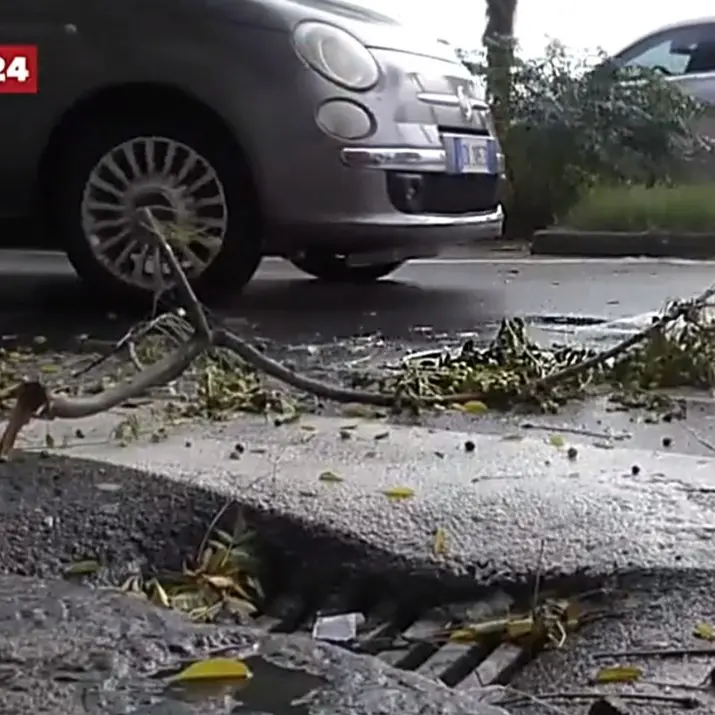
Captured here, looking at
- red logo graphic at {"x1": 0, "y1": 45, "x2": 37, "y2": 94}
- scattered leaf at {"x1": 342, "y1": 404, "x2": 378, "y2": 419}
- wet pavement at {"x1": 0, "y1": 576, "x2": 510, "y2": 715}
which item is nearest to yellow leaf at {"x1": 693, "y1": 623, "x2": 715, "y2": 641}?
wet pavement at {"x1": 0, "y1": 576, "x2": 510, "y2": 715}

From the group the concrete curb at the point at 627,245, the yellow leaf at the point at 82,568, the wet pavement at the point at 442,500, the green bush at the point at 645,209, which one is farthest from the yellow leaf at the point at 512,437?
the green bush at the point at 645,209

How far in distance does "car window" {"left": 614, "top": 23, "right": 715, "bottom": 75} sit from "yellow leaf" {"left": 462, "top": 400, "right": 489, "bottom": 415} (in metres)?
10.8

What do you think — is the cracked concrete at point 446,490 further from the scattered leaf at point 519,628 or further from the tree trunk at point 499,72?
the tree trunk at point 499,72

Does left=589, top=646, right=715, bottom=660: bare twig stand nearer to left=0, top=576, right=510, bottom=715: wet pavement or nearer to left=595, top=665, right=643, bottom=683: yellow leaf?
left=595, top=665, right=643, bottom=683: yellow leaf

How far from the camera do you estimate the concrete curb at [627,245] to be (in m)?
10.6

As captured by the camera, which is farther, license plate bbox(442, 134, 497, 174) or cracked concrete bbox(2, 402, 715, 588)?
license plate bbox(442, 134, 497, 174)

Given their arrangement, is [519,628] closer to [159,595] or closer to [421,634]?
[421,634]

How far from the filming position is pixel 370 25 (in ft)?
21.4

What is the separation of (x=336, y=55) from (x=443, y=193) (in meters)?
0.69

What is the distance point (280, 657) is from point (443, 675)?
212 mm

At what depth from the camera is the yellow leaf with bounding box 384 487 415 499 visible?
3.01 m

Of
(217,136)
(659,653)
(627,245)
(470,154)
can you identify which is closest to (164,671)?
(659,653)

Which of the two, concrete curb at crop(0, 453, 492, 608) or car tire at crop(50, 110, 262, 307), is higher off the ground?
car tire at crop(50, 110, 262, 307)

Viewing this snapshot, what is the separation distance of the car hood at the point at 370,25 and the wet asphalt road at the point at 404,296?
101 cm
